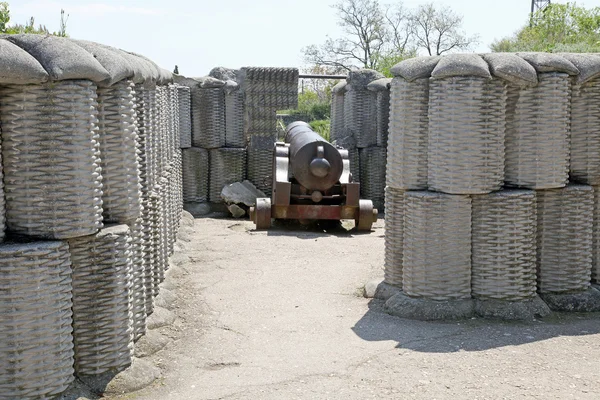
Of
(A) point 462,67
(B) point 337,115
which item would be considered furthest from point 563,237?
(B) point 337,115

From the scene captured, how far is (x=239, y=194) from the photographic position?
1339 cm

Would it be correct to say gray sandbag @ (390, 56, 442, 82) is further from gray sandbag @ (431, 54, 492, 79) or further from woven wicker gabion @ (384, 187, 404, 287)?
woven wicker gabion @ (384, 187, 404, 287)

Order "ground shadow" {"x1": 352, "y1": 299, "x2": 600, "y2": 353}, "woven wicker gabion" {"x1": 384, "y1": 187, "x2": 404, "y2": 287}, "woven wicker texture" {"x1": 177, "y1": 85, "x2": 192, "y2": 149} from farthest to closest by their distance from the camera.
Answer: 1. "woven wicker texture" {"x1": 177, "y1": 85, "x2": 192, "y2": 149}
2. "woven wicker gabion" {"x1": 384, "y1": 187, "x2": 404, "y2": 287}
3. "ground shadow" {"x1": 352, "y1": 299, "x2": 600, "y2": 353}

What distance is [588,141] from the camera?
6668mm

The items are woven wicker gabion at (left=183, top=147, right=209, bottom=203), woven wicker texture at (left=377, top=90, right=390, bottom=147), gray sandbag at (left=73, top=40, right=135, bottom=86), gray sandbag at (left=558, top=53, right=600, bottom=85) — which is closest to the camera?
gray sandbag at (left=73, top=40, right=135, bottom=86)

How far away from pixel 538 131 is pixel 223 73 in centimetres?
896

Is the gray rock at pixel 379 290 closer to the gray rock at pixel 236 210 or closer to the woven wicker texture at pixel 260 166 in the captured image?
the gray rock at pixel 236 210

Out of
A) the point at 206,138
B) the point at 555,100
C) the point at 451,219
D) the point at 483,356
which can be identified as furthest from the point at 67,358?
the point at 206,138

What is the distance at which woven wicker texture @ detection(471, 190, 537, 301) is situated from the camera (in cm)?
627

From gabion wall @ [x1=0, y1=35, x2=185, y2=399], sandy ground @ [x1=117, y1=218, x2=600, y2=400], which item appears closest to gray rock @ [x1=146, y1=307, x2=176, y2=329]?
sandy ground @ [x1=117, y1=218, x2=600, y2=400]

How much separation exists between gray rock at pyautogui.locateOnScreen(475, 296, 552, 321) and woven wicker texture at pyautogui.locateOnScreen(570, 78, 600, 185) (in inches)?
46.1

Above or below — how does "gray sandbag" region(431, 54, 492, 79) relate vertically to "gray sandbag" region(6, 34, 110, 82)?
above

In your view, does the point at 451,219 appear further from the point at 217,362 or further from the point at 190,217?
the point at 190,217

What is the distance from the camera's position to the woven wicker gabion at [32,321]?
159 inches
